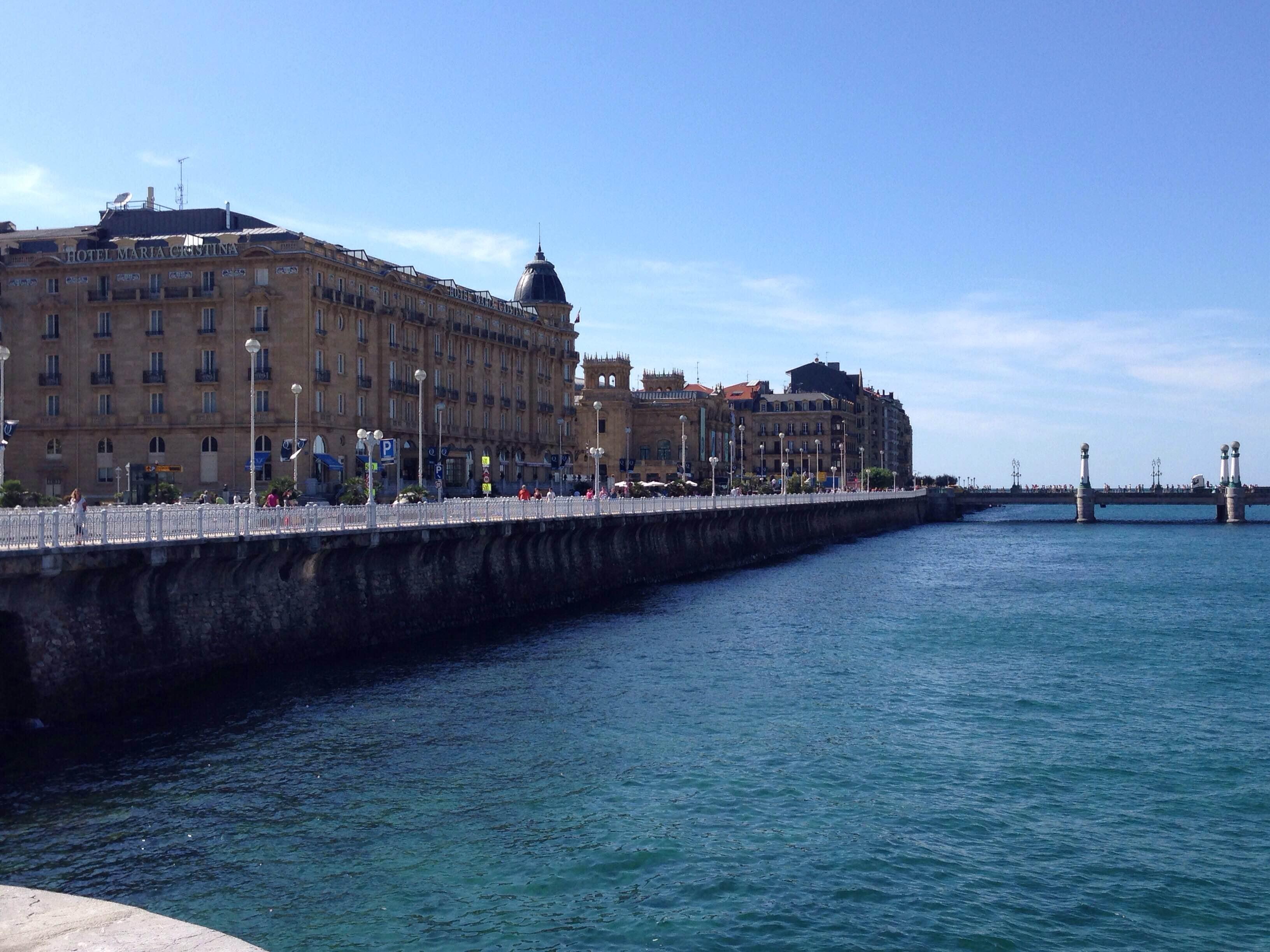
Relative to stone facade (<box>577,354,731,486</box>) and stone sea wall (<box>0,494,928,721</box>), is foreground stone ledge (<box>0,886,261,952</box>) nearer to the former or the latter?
stone sea wall (<box>0,494,928,721</box>)

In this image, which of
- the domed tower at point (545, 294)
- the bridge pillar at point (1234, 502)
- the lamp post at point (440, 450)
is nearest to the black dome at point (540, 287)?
the domed tower at point (545, 294)

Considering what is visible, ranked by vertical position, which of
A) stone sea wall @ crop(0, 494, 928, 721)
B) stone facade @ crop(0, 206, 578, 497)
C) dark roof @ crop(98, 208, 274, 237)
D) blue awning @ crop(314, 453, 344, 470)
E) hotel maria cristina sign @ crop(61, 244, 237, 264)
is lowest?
stone sea wall @ crop(0, 494, 928, 721)

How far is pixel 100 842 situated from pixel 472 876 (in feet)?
19.5

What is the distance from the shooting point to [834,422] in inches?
7279

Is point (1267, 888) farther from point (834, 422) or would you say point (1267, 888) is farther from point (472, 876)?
point (834, 422)

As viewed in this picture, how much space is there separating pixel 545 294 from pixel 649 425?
2223 inches

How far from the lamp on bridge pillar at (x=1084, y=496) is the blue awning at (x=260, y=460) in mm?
109186

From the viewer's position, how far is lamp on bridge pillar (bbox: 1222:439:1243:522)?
142625mm

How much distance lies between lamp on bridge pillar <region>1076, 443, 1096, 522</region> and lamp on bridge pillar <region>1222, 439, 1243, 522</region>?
51.0ft

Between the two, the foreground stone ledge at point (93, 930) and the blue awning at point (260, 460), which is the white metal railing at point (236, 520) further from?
the blue awning at point (260, 460)

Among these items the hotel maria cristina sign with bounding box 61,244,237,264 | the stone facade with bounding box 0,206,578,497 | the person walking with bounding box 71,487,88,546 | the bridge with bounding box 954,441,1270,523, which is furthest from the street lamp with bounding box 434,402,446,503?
the bridge with bounding box 954,441,1270,523

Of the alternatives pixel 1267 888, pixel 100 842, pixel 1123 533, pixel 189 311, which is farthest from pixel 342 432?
pixel 1123 533

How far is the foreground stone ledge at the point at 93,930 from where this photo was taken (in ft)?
36.4

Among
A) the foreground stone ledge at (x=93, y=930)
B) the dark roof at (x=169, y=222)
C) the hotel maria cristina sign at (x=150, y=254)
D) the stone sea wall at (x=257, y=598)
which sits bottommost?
the foreground stone ledge at (x=93, y=930)
